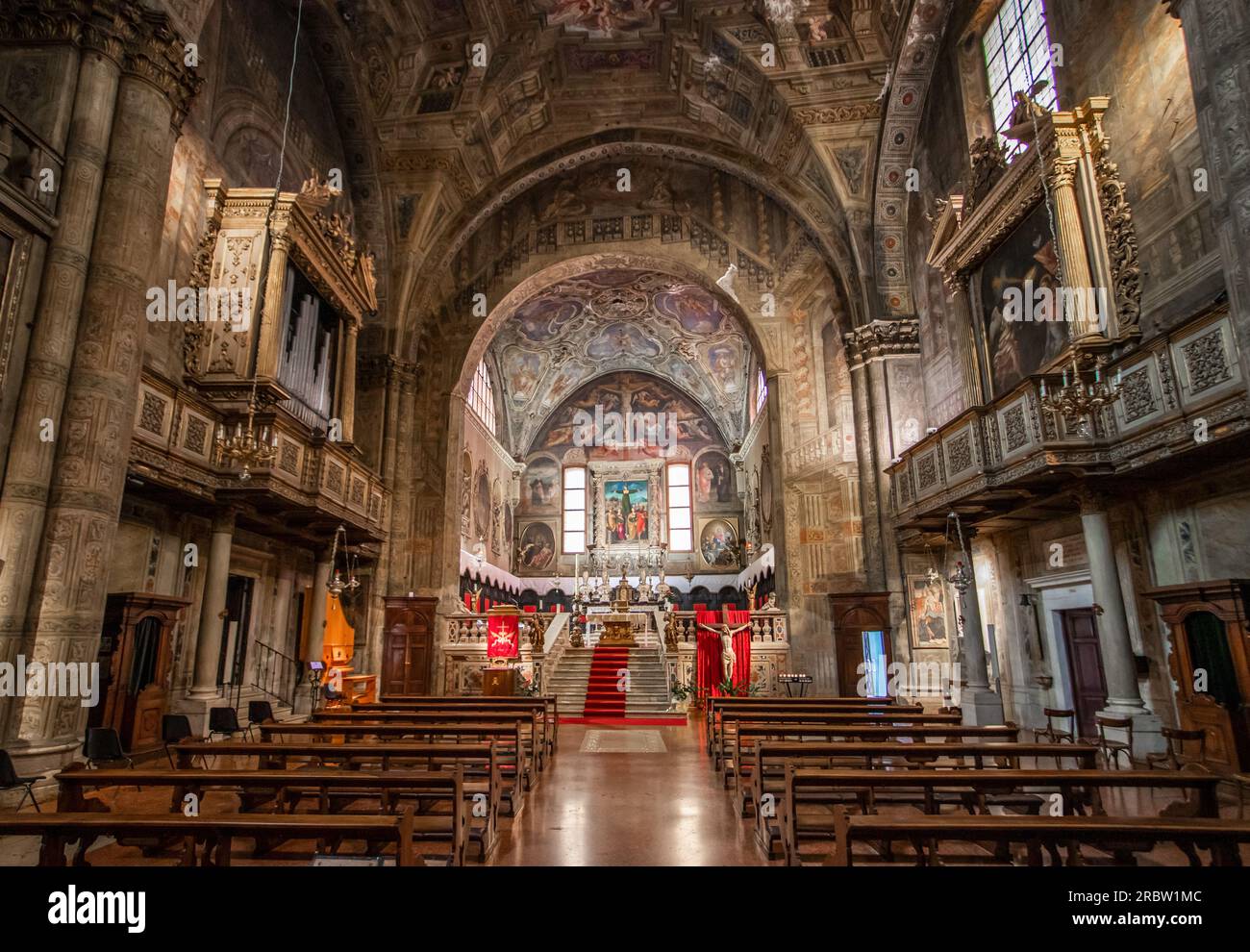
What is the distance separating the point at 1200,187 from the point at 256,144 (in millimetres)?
15185

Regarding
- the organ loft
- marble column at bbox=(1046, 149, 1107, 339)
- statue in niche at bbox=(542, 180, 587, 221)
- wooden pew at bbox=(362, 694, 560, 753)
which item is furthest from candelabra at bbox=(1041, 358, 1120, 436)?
statue in niche at bbox=(542, 180, 587, 221)

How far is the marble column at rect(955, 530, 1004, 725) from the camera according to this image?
12.1 metres

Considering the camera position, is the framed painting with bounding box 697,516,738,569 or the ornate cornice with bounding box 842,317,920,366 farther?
the framed painting with bounding box 697,516,738,569

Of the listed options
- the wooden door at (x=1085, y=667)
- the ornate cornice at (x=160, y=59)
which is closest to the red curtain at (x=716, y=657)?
the wooden door at (x=1085, y=667)

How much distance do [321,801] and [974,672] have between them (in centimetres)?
1125

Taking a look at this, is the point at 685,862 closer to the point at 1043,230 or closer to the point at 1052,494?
the point at 1052,494

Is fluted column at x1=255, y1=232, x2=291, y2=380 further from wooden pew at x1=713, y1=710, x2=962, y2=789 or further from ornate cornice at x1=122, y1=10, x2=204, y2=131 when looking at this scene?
wooden pew at x1=713, y1=710, x2=962, y2=789

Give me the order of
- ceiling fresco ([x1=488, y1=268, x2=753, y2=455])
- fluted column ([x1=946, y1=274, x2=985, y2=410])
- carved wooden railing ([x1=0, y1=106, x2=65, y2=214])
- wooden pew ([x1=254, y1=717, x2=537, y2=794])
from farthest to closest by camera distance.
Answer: ceiling fresco ([x1=488, y1=268, x2=753, y2=455]), fluted column ([x1=946, y1=274, x2=985, y2=410]), carved wooden railing ([x1=0, y1=106, x2=65, y2=214]), wooden pew ([x1=254, y1=717, x2=537, y2=794])

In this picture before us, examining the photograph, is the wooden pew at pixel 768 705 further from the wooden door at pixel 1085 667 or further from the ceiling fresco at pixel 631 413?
the ceiling fresco at pixel 631 413

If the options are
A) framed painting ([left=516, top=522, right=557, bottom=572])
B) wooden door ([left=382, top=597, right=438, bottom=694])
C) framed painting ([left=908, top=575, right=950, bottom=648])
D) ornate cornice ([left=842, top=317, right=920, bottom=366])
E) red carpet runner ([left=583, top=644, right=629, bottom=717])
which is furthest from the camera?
framed painting ([left=516, top=522, right=557, bottom=572])

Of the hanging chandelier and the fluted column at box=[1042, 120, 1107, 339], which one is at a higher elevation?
the fluted column at box=[1042, 120, 1107, 339]

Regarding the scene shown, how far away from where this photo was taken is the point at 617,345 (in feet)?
103

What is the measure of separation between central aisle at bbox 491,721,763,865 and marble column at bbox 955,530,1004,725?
5.76 m

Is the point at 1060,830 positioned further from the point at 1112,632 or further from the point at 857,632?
the point at 857,632
